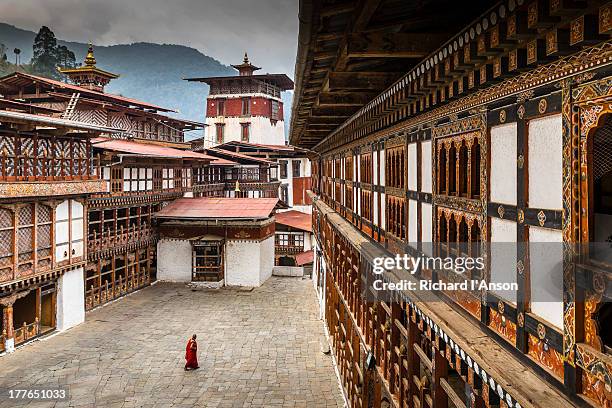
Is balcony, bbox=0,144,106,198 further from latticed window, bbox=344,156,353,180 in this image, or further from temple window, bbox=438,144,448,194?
temple window, bbox=438,144,448,194

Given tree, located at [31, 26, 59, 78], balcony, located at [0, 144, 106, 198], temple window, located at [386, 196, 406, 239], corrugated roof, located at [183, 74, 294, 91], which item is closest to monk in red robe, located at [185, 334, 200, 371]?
balcony, located at [0, 144, 106, 198]

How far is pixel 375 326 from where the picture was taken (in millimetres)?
8781

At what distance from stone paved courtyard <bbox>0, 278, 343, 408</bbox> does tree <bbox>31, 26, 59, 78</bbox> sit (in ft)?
167

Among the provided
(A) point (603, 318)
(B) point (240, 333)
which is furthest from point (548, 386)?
(B) point (240, 333)

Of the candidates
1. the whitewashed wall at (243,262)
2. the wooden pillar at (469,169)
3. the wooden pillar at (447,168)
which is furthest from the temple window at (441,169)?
the whitewashed wall at (243,262)

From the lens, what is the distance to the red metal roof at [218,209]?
89.0ft

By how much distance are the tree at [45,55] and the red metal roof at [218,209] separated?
4518 centimetres

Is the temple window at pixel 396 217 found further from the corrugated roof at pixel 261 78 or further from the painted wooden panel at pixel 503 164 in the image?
the corrugated roof at pixel 261 78

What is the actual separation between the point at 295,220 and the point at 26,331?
875 inches

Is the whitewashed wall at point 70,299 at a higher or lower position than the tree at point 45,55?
→ lower

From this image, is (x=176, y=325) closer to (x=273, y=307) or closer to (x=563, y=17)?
(x=273, y=307)

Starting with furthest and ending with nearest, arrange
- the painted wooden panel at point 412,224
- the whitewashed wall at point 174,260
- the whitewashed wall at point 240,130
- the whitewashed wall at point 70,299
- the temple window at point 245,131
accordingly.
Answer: the temple window at point 245,131
the whitewashed wall at point 240,130
the whitewashed wall at point 174,260
the whitewashed wall at point 70,299
the painted wooden panel at point 412,224

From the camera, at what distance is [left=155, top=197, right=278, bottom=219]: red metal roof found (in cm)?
2714

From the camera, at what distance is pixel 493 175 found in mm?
4098
